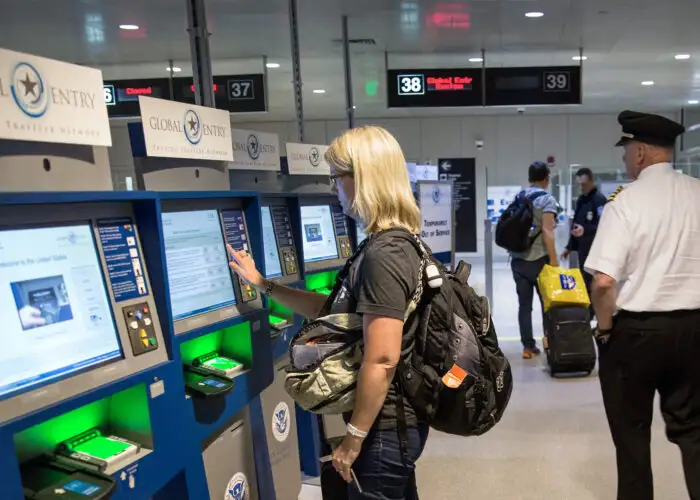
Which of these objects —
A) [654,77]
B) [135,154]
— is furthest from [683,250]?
[654,77]

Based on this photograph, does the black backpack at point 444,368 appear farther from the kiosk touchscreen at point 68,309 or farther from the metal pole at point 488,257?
the metal pole at point 488,257

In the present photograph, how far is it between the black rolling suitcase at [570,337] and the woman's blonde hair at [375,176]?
9.97 ft

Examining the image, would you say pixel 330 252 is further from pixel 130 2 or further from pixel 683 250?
pixel 130 2

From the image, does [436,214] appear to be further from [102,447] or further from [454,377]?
[102,447]

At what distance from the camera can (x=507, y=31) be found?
19.0 ft

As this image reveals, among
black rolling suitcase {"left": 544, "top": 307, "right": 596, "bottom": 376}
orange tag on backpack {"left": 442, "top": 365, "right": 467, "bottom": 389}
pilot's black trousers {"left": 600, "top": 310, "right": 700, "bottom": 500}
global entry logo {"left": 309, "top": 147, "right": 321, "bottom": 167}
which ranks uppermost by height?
global entry logo {"left": 309, "top": 147, "right": 321, "bottom": 167}

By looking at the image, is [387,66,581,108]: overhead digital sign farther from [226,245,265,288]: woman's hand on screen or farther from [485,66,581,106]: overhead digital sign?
[226,245,265,288]: woman's hand on screen

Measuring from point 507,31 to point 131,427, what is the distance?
546 centimetres

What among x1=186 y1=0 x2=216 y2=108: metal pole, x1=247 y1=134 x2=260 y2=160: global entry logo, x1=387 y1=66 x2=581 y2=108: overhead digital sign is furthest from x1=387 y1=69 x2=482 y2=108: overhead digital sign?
x1=186 y1=0 x2=216 y2=108: metal pole

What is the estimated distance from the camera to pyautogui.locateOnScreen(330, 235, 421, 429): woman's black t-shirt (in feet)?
4.65

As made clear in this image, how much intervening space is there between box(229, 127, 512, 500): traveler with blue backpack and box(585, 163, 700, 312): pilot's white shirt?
0.82 metres

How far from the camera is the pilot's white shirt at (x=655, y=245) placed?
204 centimetres

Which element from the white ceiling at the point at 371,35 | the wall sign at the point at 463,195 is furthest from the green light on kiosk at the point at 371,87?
the wall sign at the point at 463,195

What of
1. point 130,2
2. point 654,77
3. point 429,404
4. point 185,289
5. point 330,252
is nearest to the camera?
point 429,404
